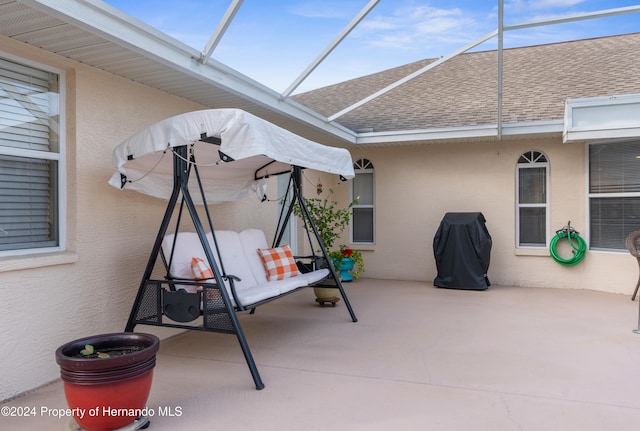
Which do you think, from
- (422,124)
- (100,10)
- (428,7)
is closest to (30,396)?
(100,10)

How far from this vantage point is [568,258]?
765 centimetres

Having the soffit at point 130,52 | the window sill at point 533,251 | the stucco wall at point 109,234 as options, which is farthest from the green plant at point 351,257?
the window sill at point 533,251

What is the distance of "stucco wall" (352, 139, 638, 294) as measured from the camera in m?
7.64

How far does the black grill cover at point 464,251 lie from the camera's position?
7582mm

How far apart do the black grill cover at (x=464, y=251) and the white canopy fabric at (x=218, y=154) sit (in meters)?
3.00

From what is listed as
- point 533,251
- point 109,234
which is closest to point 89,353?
point 109,234

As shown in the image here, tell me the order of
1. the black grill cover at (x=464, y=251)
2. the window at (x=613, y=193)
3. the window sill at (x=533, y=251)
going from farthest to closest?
the window sill at (x=533, y=251) → the black grill cover at (x=464, y=251) → the window at (x=613, y=193)

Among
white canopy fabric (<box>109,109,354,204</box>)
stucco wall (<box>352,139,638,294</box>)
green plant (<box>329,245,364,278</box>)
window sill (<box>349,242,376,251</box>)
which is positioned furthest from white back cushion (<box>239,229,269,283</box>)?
stucco wall (<box>352,139,638,294</box>)

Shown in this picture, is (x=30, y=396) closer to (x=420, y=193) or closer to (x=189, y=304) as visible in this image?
(x=189, y=304)

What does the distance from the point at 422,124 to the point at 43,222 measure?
21.8 feet

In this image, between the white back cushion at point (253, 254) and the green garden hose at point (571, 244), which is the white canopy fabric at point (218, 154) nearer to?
the white back cushion at point (253, 254)

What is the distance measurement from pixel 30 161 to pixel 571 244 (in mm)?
7742

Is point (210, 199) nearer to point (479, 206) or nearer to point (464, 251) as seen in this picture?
point (464, 251)

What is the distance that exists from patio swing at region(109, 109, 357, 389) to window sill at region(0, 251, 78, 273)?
628mm
